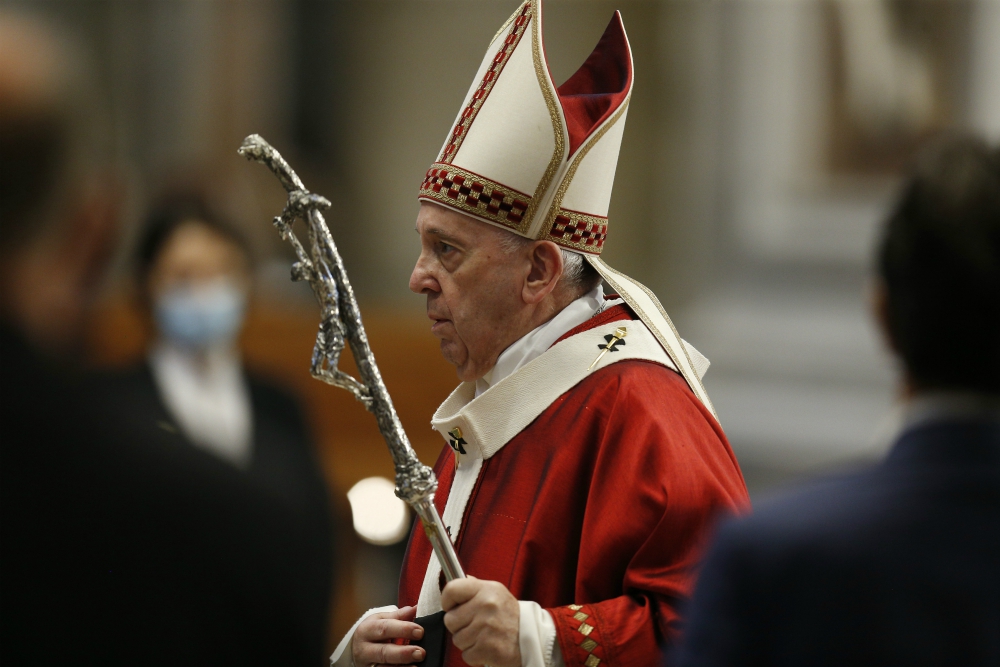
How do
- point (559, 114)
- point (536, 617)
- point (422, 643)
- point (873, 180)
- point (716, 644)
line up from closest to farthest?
point (716, 644), point (536, 617), point (422, 643), point (559, 114), point (873, 180)

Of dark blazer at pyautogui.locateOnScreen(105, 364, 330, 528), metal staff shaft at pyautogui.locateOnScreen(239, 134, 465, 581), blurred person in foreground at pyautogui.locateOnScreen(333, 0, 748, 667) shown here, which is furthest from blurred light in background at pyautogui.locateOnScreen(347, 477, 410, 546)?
dark blazer at pyautogui.locateOnScreen(105, 364, 330, 528)

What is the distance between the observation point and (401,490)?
2.26 m

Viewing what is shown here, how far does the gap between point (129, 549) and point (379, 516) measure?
354 centimetres

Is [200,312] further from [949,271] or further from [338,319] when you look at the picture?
[949,271]

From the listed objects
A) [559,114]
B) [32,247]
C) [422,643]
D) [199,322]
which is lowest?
[422,643]

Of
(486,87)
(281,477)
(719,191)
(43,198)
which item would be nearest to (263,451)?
(281,477)

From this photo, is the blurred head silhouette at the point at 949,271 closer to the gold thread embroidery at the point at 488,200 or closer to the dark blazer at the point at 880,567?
the dark blazer at the point at 880,567

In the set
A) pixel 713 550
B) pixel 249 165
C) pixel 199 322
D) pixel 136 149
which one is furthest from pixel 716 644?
pixel 136 149

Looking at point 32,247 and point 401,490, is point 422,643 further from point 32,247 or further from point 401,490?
point 32,247

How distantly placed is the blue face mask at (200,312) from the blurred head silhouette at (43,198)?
303 centimetres

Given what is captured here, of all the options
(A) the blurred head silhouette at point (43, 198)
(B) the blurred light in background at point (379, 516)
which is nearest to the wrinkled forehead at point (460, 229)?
(A) the blurred head silhouette at point (43, 198)

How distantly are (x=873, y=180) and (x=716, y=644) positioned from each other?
5.23 meters

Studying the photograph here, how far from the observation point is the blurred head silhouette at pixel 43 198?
122cm

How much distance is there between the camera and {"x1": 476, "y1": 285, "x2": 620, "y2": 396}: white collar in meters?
2.65
